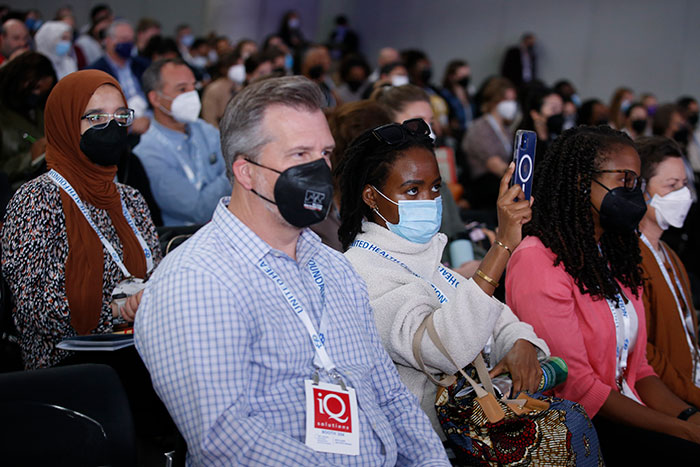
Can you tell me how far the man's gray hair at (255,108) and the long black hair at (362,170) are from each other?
1.98ft

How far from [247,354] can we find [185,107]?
10.1 feet

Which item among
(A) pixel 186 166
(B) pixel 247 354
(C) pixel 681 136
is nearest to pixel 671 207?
(B) pixel 247 354

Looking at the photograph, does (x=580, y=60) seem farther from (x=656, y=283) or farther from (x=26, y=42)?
(x=656, y=283)

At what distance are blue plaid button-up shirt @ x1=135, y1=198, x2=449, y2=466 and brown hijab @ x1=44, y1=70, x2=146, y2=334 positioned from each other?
41.6 inches

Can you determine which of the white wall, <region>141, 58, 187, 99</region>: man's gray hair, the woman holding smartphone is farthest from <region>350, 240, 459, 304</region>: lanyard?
the white wall

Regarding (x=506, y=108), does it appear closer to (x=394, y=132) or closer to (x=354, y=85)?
(x=354, y=85)

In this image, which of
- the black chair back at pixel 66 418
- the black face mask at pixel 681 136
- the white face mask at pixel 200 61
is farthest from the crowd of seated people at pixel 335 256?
the white face mask at pixel 200 61

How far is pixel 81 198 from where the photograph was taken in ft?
8.98

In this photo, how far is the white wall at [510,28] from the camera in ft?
35.8

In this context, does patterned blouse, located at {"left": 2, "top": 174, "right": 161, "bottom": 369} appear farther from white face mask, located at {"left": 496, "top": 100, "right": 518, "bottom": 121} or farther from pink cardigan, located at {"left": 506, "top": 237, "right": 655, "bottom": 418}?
white face mask, located at {"left": 496, "top": 100, "right": 518, "bottom": 121}

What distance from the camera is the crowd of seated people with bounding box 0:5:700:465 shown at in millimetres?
1668

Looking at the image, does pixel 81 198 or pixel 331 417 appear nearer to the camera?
pixel 331 417

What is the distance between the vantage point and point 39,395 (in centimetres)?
156

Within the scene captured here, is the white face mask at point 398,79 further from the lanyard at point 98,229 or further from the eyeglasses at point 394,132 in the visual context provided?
the eyeglasses at point 394,132
